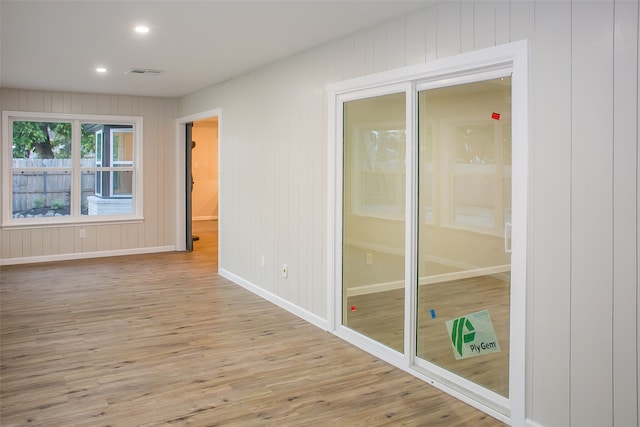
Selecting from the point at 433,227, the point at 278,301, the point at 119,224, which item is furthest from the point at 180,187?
the point at 433,227

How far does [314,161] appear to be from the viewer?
475 centimetres

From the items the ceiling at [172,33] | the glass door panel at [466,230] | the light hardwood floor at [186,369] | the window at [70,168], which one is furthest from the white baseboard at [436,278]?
the window at [70,168]

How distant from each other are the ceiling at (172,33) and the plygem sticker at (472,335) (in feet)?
6.52

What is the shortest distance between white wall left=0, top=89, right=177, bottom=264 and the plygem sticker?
6156 millimetres

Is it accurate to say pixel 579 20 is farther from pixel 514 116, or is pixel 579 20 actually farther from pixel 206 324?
pixel 206 324

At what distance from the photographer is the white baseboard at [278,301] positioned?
470 cm

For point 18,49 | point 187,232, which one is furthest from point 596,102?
point 187,232

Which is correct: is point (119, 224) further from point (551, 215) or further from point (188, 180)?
point (551, 215)

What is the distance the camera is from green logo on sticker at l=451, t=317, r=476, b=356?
3344 millimetres

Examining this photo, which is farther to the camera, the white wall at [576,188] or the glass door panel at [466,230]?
the glass door panel at [466,230]

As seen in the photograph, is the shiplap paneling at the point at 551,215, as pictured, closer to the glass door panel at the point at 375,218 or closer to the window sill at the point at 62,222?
the glass door panel at the point at 375,218

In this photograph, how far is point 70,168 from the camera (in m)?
8.04

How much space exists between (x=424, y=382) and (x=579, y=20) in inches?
89.8

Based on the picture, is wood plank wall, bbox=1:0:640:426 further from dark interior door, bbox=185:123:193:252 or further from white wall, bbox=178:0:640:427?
dark interior door, bbox=185:123:193:252
